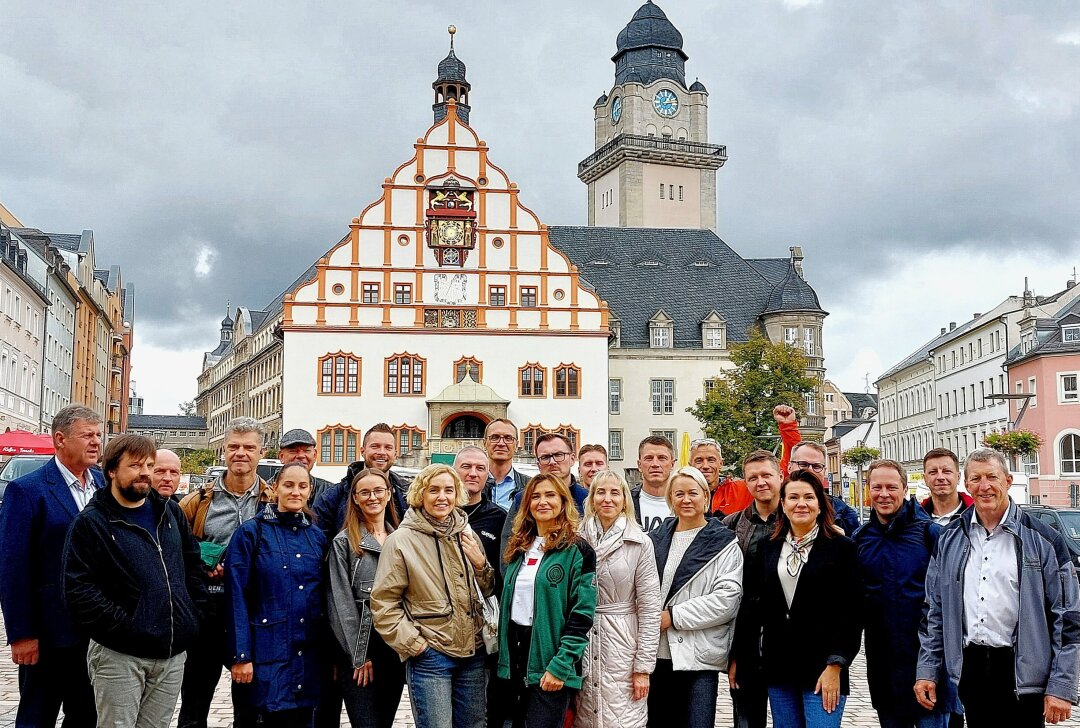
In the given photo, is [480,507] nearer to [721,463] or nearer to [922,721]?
[721,463]

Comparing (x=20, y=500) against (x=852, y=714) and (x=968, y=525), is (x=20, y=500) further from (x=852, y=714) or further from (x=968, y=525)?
(x=852, y=714)

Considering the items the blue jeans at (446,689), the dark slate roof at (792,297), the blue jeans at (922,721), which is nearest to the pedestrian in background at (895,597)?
the blue jeans at (922,721)

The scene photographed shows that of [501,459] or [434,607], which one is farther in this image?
[501,459]

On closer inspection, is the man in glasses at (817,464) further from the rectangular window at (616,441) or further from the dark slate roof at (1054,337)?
the dark slate roof at (1054,337)

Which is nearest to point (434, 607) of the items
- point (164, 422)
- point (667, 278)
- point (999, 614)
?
point (999, 614)

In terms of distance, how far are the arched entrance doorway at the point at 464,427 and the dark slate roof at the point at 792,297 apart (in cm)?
1882

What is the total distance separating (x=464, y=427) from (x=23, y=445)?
68.6ft

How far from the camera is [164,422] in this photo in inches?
4619

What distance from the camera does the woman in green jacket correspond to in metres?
5.59

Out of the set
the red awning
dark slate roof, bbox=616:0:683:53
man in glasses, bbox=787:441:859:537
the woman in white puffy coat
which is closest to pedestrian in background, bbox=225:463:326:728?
the woman in white puffy coat

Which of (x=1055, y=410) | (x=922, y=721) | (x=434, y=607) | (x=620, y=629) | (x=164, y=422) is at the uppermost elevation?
(x=164, y=422)

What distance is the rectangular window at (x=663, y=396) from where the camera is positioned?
5128 centimetres

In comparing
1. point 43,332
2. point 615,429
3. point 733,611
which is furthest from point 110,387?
point 733,611

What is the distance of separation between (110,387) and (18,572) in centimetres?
6876
